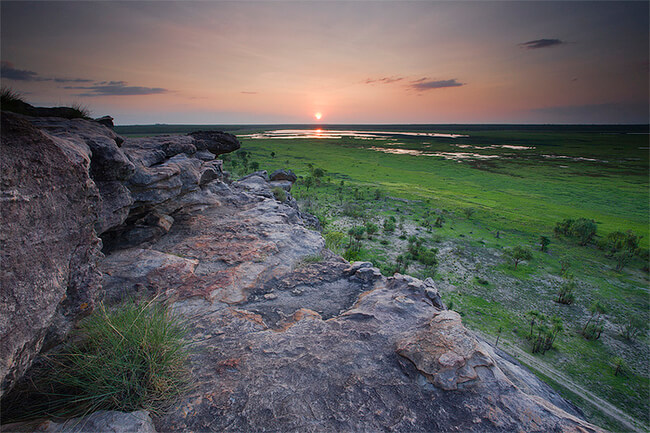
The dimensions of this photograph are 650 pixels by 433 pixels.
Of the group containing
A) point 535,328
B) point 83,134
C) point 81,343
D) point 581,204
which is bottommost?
point 535,328

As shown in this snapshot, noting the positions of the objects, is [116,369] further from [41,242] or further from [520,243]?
[520,243]

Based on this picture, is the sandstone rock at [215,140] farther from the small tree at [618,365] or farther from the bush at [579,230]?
the bush at [579,230]

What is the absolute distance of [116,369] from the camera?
367cm

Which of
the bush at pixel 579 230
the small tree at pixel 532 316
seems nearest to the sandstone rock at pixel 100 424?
the small tree at pixel 532 316

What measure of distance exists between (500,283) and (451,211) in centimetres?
1835

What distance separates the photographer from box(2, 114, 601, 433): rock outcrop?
148 inches

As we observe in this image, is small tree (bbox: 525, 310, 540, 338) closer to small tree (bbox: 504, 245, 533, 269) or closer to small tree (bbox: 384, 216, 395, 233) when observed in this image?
small tree (bbox: 504, 245, 533, 269)

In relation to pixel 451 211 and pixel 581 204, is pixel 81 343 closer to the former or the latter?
pixel 451 211

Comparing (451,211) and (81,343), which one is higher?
(81,343)

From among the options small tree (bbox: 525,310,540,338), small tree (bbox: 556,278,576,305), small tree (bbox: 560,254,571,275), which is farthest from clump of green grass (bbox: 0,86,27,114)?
small tree (bbox: 560,254,571,275)

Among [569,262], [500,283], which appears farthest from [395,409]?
[569,262]

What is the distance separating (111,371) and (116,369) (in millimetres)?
86

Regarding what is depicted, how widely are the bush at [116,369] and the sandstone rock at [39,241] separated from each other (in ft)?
1.22

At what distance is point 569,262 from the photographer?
2400 centimetres
